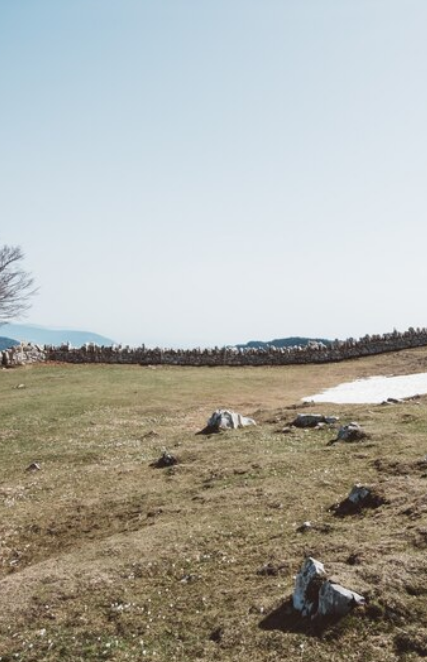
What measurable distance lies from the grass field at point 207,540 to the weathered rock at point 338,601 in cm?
16

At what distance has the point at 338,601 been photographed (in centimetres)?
898

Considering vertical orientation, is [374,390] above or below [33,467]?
above

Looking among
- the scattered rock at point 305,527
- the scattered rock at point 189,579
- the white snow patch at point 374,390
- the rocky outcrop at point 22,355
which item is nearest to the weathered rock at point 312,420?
the white snow patch at point 374,390

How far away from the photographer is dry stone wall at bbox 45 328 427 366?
64188mm

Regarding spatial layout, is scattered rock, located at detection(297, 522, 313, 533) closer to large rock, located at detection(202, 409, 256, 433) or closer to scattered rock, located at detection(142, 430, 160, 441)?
large rock, located at detection(202, 409, 256, 433)

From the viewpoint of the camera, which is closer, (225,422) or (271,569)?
(271,569)

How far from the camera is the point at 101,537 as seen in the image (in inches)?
631

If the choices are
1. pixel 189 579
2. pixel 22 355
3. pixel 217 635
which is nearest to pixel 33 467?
pixel 189 579

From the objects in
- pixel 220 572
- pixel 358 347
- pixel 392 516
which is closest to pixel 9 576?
pixel 220 572

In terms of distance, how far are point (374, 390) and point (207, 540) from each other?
30.0 meters

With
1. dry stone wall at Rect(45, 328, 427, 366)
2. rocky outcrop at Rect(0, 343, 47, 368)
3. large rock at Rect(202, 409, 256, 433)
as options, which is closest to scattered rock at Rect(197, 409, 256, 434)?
large rock at Rect(202, 409, 256, 433)

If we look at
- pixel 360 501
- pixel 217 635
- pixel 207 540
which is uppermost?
pixel 360 501

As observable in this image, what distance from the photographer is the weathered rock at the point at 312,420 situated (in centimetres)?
2570

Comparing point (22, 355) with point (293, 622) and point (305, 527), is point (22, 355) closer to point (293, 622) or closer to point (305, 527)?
point (305, 527)
